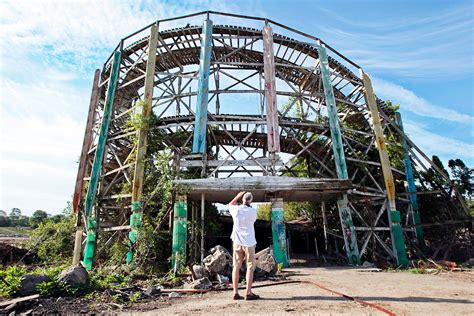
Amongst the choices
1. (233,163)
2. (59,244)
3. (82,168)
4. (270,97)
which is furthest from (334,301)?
(59,244)

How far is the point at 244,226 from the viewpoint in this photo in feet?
16.7

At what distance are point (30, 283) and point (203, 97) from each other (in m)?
9.27

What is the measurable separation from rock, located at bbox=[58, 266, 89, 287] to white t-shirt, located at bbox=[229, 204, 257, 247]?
3548 millimetres

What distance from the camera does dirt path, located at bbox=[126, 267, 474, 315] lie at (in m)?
4.33

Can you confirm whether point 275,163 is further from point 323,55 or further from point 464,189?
point 464,189

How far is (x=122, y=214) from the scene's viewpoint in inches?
542

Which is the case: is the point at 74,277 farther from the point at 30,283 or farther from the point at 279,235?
the point at 279,235

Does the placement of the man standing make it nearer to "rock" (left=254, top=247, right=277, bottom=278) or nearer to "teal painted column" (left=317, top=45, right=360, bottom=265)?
"rock" (left=254, top=247, right=277, bottom=278)

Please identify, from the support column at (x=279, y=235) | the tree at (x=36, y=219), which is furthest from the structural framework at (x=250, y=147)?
the tree at (x=36, y=219)

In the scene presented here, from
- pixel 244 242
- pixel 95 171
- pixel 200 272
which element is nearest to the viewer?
pixel 244 242

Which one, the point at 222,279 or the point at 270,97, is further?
the point at 270,97

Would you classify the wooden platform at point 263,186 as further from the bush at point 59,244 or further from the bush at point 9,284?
the bush at point 59,244

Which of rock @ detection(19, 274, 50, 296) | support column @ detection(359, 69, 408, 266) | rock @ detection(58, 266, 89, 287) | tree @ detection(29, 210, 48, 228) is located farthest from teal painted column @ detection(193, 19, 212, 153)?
tree @ detection(29, 210, 48, 228)

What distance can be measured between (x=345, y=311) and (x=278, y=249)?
6.74 meters
